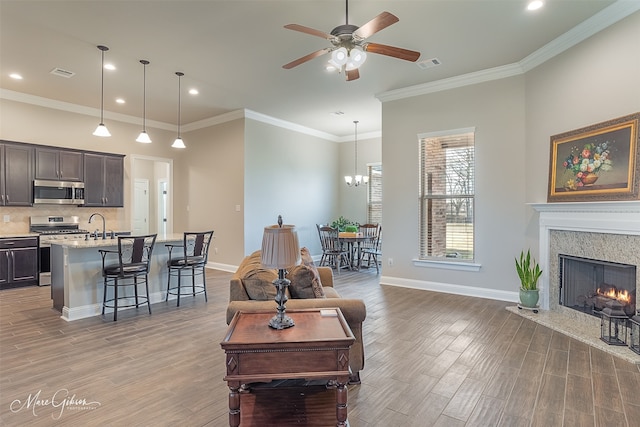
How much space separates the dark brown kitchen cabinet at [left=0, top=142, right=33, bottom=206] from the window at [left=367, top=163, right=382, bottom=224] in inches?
277

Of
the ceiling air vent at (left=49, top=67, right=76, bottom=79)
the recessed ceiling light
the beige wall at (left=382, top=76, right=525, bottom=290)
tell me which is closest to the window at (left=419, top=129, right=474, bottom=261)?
the beige wall at (left=382, top=76, right=525, bottom=290)

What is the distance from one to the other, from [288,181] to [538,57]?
5141mm

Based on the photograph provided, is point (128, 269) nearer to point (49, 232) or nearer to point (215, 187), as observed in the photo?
point (49, 232)

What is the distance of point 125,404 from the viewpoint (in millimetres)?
2273

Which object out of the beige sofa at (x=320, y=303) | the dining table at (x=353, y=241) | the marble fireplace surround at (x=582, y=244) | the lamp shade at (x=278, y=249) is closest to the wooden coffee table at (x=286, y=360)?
the lamp shade at (x=278, y=249)

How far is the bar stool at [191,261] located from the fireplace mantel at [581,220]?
4.47m

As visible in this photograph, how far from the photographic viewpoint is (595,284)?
3764mm

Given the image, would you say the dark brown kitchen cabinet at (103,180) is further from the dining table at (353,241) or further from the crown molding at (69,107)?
the dining table at (353,241)

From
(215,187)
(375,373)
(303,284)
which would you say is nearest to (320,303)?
(303,284)

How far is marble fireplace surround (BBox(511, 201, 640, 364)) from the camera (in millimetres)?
3225

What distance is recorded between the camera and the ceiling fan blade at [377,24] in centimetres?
243

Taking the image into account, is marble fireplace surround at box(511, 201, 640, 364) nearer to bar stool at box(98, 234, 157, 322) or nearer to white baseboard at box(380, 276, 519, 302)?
white baseboard at box(380, 276, 519, 302)

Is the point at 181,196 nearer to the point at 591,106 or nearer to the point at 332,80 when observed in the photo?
the point at 332,80

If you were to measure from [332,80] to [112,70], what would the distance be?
323 cm
